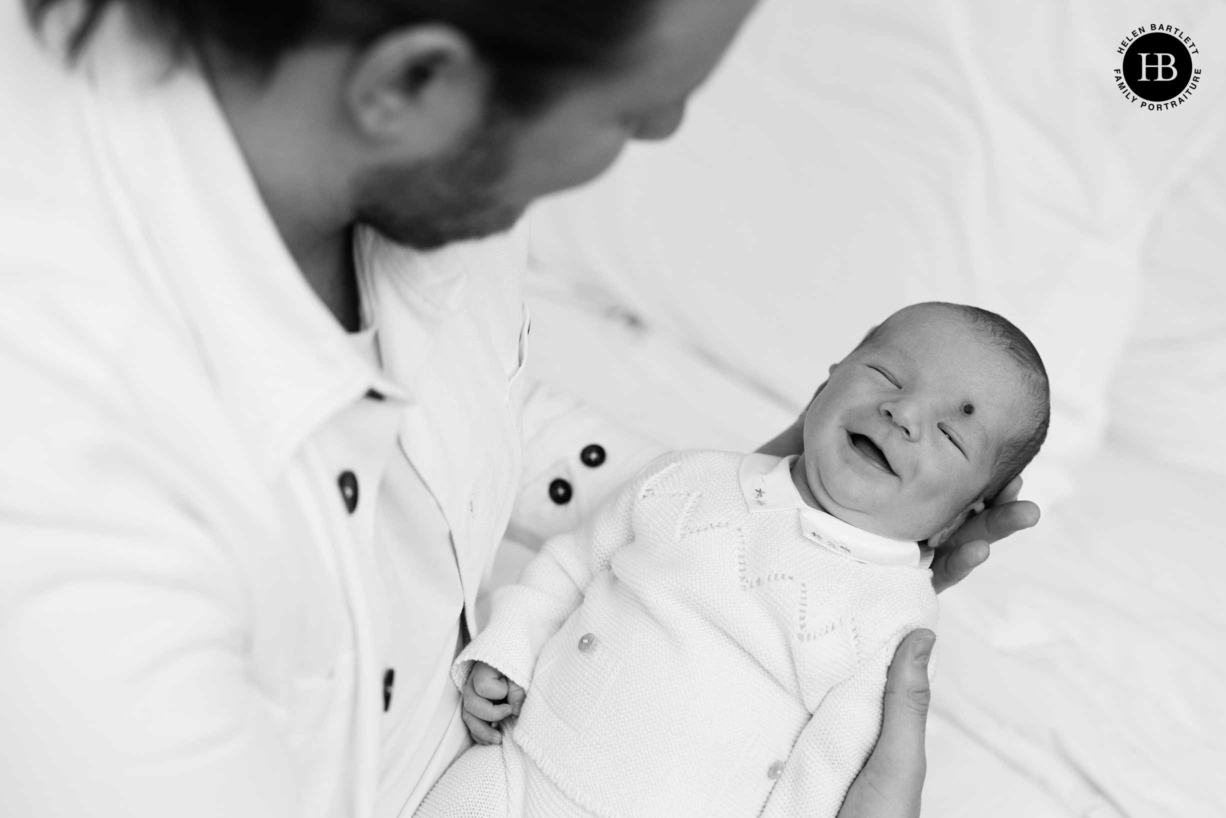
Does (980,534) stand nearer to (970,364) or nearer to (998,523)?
(998,523)

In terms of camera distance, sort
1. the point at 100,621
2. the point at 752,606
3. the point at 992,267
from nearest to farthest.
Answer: the point at 100,621 → the point at 752,606 → the point at 992,267

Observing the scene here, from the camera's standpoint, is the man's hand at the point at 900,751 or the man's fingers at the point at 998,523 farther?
the man's fingers at the point at 998,523

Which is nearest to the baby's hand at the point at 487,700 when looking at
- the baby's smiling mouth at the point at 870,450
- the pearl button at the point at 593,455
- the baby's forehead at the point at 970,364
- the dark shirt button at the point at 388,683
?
the dark shirt button at the point at 388,683

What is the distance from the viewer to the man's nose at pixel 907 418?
1126mm

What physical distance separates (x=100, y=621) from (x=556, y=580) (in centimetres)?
66

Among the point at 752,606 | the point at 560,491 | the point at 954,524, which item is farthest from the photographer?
the point at 560,491

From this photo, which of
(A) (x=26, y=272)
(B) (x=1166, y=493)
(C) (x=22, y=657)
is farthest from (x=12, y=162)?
(B) (x=1166, y=493)

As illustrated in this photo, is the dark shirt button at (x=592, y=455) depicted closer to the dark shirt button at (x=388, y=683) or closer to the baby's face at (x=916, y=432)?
the baby's face at (x=916, y=432)

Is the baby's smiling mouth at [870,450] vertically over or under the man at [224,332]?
under

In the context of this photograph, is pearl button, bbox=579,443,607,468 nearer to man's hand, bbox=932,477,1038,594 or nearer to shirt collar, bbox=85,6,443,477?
man's hand, bbox=932,477,1038,594

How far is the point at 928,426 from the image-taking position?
114cm

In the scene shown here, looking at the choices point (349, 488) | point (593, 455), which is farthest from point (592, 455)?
point (349, 488)

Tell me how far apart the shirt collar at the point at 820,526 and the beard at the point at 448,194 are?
484 millimetres

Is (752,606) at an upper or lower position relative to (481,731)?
upper
